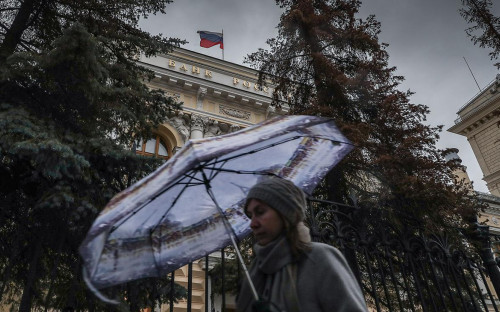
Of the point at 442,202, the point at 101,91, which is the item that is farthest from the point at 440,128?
the point at 101,91

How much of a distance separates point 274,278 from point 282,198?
399 millimetres

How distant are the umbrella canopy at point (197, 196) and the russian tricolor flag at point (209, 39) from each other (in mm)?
16902

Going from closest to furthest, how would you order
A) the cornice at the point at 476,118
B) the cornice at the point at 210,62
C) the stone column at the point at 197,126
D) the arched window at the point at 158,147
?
the arched window at the point at 158,147 → the stone column at the point at 197,126 → the cornice at the point at 210,62 → the cornice at the point at 476,118

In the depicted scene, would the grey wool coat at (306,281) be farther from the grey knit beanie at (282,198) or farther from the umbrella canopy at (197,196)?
the umbrella canopy at (197,196)

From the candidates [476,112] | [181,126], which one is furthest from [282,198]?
[476,112]

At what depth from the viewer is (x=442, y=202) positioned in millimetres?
7898

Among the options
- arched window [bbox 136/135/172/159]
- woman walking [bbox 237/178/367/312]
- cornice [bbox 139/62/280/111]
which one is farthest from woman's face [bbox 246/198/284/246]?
cornice [bbox 139/62/280/111]

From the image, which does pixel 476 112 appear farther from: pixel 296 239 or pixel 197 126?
pixel 296 239

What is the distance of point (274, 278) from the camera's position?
5.82 ft

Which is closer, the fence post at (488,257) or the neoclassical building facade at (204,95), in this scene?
the fence post at (488,257)

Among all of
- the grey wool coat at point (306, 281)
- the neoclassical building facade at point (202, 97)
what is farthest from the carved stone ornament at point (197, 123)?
the grey wool coat at point (306, 281)

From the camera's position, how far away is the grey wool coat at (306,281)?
1.58 m

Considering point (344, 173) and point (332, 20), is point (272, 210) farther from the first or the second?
point (332, 20)

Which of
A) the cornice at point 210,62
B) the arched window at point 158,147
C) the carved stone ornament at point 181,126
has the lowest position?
the arched window at point 158,147
